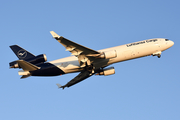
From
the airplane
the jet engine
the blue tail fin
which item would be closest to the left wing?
the airplane

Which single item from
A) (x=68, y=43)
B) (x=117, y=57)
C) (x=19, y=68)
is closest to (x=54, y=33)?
(x=68, y=43)

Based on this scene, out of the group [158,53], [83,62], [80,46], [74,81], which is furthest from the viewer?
[74,81]

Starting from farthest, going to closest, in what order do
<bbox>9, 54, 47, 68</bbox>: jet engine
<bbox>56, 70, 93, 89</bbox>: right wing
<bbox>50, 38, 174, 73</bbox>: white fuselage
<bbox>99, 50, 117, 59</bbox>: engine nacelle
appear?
1. <bbox>56, 70, 93, 89</bbox>: right wing
2. <bbox>50, 38, 174, 73</bbox>: white fuselage
3. <bbox>99, 50, 117, 59</bbox>: engine nacelle
4. <bbox>9, 54, 47, 68</bbox>: jet engine

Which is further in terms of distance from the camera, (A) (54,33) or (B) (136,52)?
(B) (136,52)

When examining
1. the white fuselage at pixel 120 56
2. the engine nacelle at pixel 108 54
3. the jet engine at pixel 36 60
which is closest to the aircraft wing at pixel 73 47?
the engine nacelle at pixel 108 54

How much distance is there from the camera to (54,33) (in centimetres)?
3159

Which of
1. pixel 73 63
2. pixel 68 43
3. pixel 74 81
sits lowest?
pixel 74 81

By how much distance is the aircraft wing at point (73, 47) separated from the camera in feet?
104

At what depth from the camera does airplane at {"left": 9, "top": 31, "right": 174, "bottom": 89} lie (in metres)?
35.7

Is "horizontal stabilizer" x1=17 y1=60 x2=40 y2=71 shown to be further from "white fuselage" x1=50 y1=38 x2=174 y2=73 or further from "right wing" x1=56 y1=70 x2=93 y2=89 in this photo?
"right wing" x1=56 y1=70 x2=93 y2=89

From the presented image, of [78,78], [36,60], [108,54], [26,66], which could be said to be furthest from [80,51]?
[78,78]

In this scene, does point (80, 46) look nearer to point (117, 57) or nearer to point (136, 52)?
point (117, 57)

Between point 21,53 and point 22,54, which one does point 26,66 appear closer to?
point 22,54

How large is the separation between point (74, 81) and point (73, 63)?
7.34 m
